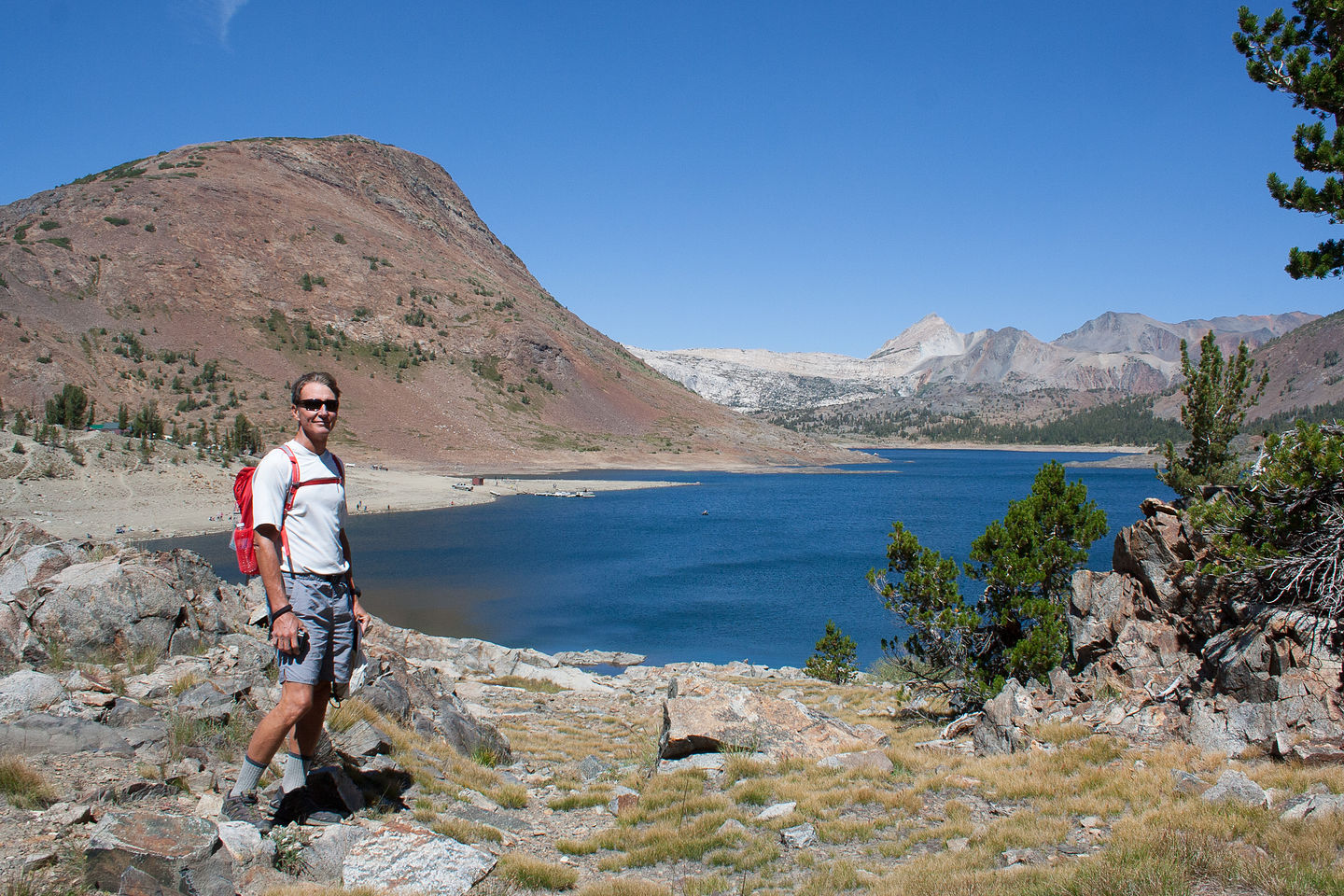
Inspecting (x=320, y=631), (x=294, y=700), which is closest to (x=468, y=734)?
(x=294, y=700)

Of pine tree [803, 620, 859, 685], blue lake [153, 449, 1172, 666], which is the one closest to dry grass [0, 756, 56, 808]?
pine tree [803, 620, 859, 685]

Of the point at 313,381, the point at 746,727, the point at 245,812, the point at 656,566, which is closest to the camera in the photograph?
the point at 245,812

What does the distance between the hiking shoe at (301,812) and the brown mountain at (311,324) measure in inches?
3402

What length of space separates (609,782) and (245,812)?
4.91 meters

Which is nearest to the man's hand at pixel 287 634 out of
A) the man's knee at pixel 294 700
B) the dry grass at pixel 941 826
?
the man's knee at pixel 294 700

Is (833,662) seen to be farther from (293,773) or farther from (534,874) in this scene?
(293,773)

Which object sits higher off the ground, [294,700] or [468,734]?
[294,700]

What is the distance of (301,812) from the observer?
18.9 ft

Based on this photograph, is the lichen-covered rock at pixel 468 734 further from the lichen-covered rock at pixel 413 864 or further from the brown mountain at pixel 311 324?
the brown mountain at pixel 311 324

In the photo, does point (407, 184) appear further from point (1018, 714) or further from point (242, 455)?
point (1018, 714)

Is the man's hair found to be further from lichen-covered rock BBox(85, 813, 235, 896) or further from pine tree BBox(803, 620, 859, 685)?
pine tree BBox(803, 620, 859, 685)

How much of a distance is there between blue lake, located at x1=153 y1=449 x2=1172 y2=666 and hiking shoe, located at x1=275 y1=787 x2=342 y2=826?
19111mm

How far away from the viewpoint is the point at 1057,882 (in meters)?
5.20

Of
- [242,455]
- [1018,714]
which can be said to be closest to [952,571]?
[1018,714]
